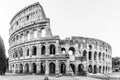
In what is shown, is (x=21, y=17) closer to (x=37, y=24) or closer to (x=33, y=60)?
(x=37, y=24)

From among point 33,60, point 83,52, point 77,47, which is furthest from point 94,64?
point 33,60

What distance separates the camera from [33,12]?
A: 25406 mm

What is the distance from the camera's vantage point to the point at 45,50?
23.7m

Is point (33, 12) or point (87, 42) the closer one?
point (33, 12)

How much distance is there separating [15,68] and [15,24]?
9.89 meters

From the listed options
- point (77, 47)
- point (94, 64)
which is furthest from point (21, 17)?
point (94, 64)

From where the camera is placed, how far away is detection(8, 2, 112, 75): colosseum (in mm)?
22891

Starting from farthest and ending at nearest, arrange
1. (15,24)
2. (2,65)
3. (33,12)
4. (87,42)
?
(15,24) → (87,42) → (33,12) → (2,65)

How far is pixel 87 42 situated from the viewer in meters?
27.2

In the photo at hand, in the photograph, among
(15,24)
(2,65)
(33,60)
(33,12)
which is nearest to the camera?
(2,65)

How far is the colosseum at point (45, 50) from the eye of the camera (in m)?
22.9

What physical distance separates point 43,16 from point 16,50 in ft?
32.8

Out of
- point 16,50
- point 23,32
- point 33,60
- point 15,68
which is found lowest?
point 15,68

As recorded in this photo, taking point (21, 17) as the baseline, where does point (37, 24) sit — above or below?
below
